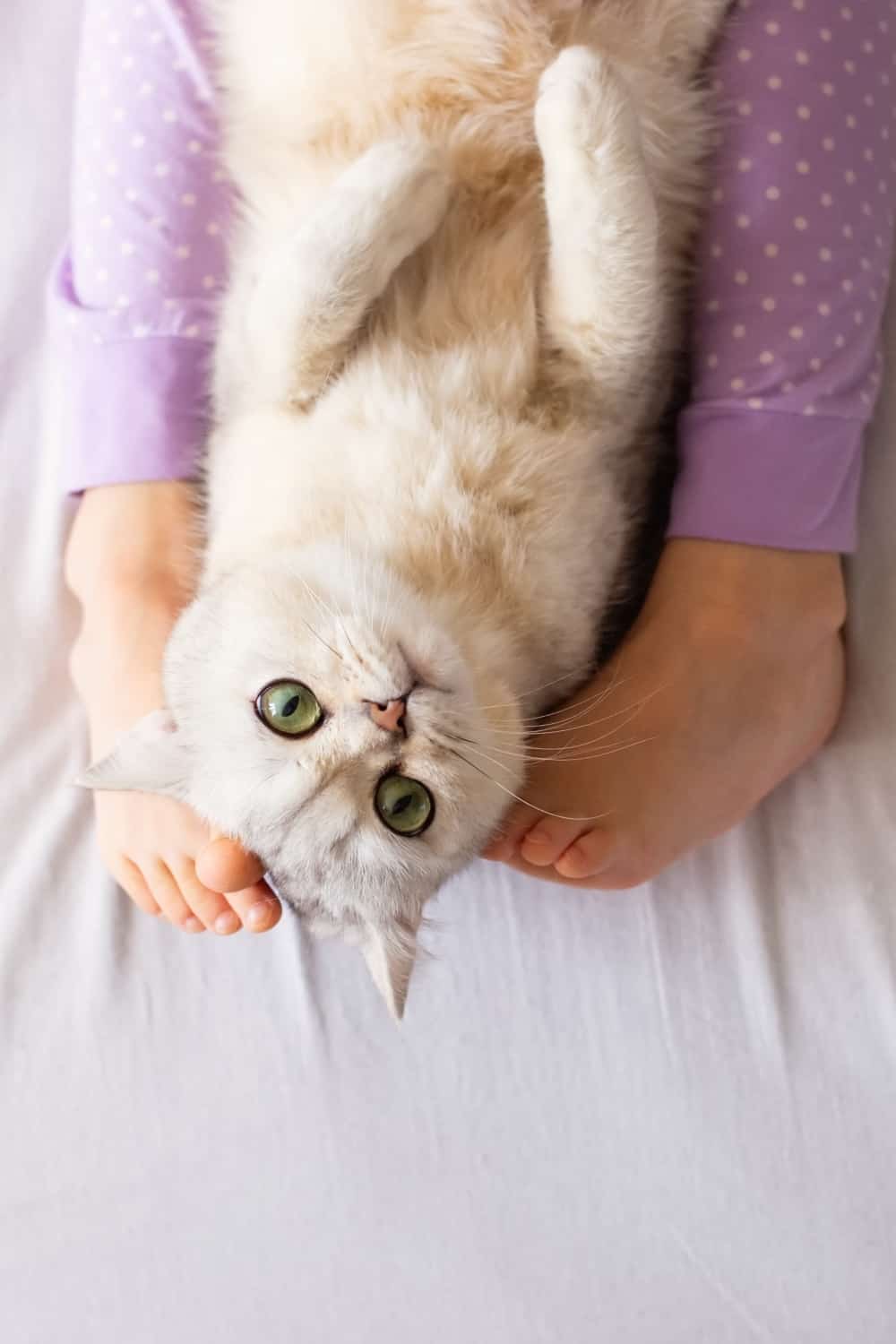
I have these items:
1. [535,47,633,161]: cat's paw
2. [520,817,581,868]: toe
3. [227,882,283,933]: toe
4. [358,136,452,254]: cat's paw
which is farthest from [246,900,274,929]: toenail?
[535,47,633,161]: cat's paw

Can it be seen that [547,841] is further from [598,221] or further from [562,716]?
[598,221]

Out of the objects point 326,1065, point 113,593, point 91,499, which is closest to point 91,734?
point 113,593

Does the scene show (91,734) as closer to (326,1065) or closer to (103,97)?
(326,1065)

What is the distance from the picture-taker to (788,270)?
103 centimetres

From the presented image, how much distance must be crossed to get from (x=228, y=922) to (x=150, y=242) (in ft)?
2.29

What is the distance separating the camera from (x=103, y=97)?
3.82ft

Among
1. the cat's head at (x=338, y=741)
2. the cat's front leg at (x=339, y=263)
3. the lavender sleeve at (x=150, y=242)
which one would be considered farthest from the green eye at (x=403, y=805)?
the lavender sleeve at (x=150, y=242)

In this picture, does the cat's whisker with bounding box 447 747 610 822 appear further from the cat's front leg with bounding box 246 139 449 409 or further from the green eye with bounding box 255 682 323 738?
the cat's front leg with bounding box 246 139 449 409

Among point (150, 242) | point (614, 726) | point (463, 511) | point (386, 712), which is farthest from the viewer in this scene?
point (150, 242)

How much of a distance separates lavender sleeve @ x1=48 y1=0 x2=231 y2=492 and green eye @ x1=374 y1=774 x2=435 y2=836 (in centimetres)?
50

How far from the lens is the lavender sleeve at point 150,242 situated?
1.14 meters

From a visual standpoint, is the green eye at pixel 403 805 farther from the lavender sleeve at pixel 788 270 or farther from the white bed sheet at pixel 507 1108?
the lavender sleeve at pixel 788 270

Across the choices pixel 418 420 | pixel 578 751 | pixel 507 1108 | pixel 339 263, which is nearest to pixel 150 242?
pixel 339 263

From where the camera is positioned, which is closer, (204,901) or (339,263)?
(339,263)
